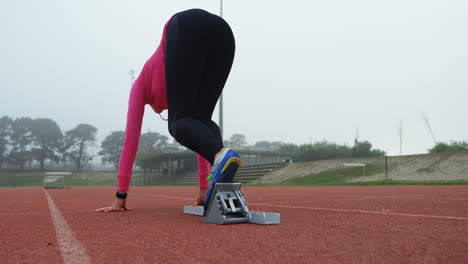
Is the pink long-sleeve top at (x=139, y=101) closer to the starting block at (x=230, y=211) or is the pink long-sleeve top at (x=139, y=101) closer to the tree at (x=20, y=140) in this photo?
the starting block at (x=230, y=211)

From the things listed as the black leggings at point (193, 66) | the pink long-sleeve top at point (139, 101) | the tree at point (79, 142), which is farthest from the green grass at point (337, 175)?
the tree at point (79, 142)

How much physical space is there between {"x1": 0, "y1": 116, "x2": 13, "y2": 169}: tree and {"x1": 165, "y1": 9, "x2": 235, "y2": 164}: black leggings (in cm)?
7690

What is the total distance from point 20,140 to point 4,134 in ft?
11.8

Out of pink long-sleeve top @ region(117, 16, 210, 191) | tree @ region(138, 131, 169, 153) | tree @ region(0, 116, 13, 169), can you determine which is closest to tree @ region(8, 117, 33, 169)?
tree @ region(0, 116, 13, 169)

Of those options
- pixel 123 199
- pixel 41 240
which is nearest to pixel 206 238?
pixel 41 240

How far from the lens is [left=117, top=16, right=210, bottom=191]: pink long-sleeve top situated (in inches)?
99.0

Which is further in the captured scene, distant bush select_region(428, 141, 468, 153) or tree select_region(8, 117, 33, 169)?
tree select_region(8, 117, 33, 169)

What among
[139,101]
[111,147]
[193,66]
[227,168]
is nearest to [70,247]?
[227,168]

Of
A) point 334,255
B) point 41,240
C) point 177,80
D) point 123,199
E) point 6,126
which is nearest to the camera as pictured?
point 334,255

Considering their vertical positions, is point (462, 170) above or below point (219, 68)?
below

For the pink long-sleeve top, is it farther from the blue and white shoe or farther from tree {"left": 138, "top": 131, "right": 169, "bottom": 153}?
tree {"left": 138, "top": 131, "right": 169, "bottom": 153}

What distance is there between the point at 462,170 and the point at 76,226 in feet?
46.8

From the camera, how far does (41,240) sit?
134cm

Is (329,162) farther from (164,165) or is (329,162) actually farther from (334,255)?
(164,165)
